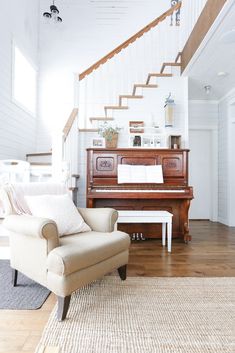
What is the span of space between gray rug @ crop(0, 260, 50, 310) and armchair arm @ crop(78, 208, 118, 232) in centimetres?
65


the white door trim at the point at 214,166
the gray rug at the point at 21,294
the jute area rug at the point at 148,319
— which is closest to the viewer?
the jute area rug at the point at 148,319

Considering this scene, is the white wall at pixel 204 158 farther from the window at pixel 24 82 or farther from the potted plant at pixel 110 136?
the window at pixel 24 82

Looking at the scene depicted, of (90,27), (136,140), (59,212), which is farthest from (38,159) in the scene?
(90,27)

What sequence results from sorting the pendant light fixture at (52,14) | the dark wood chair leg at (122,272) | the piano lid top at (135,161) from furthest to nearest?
1. the pendant light fixture at (52,14)
2. the piano lid top at (135,161)
3. the dark wood chair leg at (122,272)

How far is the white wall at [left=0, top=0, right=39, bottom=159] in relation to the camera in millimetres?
4281

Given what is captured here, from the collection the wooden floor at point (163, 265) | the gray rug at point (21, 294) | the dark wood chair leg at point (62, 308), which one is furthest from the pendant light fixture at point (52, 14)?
the dark wood chair leg at point (62, 308)

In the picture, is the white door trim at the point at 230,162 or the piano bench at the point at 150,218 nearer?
the piano bench at the point at 150,218

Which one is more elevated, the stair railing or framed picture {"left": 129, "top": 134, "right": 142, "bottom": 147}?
the stair railing

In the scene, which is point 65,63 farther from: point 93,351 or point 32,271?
point 93,351

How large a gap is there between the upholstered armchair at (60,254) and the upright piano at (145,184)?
1459mm

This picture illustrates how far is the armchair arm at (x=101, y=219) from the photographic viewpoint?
2.38 meters

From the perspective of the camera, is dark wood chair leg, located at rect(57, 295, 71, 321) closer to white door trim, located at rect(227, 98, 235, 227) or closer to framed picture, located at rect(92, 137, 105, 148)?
framed picture, located at rect(92, 137, 105, 148)

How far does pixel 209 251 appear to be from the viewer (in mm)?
3326

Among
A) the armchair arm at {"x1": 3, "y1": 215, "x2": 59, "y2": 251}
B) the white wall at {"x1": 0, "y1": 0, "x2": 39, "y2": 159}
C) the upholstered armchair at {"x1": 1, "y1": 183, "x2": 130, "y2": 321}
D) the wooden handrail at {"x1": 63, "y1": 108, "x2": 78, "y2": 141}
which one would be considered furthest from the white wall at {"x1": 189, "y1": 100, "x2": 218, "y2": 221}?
the armchair arm at {"x1": 3, "y1": 215, "x2": 59, "y2": 251}
